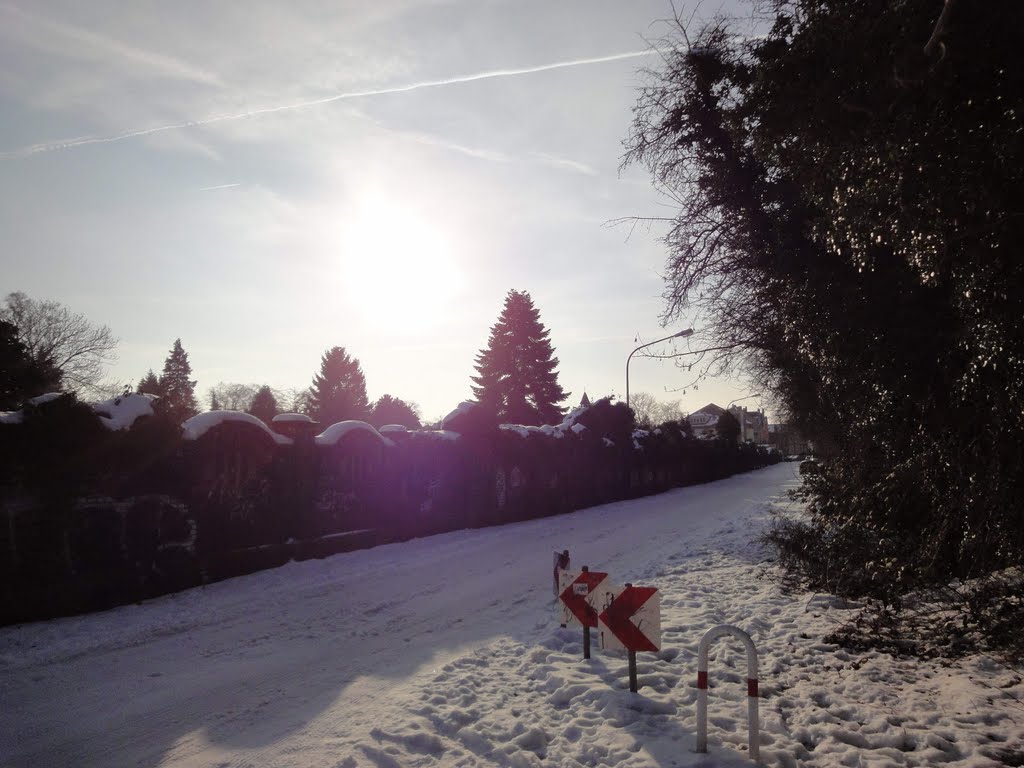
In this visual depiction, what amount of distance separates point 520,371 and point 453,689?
40347 millimetres

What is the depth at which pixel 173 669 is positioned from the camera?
7.08 m

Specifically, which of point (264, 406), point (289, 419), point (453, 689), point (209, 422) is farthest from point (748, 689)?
point (264, 406)

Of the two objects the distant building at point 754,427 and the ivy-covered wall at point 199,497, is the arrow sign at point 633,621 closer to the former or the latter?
the ivy-covered wall at point 199,497

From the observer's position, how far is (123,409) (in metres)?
10.7

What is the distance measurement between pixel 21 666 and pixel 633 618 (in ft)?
23.4

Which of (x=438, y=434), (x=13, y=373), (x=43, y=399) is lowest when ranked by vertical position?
(x=438, y=434)

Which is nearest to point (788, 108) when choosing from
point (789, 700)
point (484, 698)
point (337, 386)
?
point (789, 700)

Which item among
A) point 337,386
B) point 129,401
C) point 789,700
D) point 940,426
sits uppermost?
point 337,386

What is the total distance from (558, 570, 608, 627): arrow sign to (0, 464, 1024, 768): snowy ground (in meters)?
0.44

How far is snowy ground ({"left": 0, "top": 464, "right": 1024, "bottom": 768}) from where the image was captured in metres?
4.78

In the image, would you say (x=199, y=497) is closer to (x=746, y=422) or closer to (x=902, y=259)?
(x=902, y=259)

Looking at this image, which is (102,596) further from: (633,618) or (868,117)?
(868,117)

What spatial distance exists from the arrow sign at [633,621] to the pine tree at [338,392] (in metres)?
46.4

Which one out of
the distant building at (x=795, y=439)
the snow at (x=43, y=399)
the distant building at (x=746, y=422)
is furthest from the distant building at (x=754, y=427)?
the snow at (x=43, y=399)
